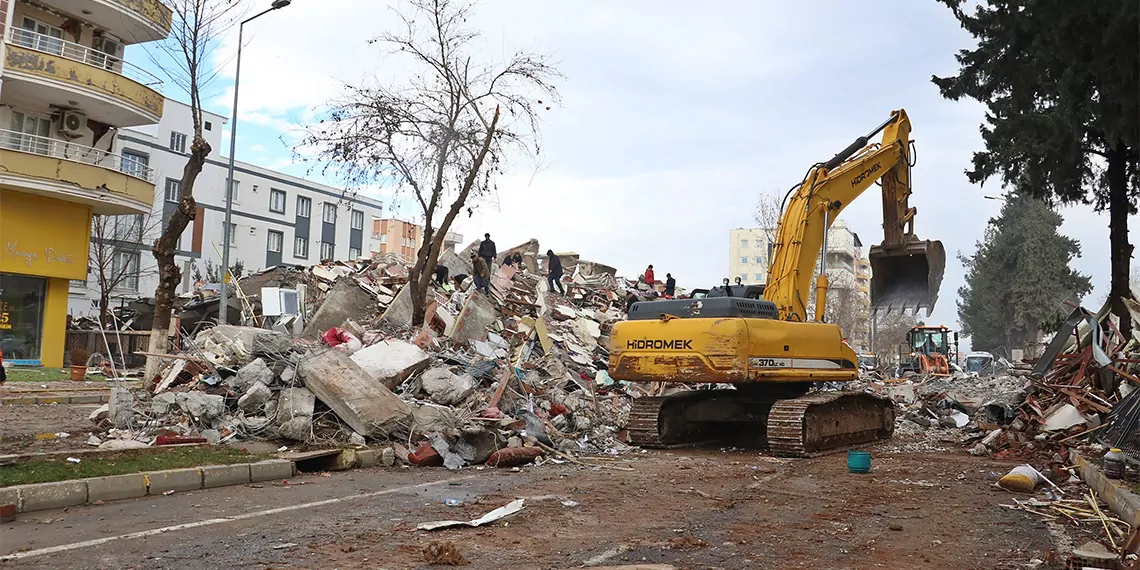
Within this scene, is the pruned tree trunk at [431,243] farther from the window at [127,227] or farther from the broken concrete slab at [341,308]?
the window at [127,227]

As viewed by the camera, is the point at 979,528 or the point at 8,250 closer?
the point at 979,528

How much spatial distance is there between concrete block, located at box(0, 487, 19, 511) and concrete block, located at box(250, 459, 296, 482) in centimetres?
237

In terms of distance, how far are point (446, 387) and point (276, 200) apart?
161ft

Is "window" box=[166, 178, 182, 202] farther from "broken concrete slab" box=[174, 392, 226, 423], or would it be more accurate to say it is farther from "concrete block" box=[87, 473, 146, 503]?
"concrete block" box=[87, 473, 146, 503]

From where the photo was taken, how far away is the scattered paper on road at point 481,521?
6.44 m

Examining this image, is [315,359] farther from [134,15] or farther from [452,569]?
[134,15]

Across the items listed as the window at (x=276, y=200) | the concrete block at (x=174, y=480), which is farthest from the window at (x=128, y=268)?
the concrete block at (x=174, y=480)

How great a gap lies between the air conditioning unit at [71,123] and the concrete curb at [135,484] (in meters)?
21.4

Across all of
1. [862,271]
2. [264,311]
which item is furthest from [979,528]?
[862,271]

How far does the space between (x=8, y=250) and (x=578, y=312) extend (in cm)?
1539

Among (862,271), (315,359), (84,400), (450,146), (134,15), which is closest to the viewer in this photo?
(315,359)

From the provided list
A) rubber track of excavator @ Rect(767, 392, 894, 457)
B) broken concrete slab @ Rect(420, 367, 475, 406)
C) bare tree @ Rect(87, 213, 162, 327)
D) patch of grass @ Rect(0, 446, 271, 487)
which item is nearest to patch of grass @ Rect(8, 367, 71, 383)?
bare tree @ Rect(87, 213, 162, 327)

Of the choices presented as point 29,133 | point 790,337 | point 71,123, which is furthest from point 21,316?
point 790,337

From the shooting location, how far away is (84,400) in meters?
16.2
